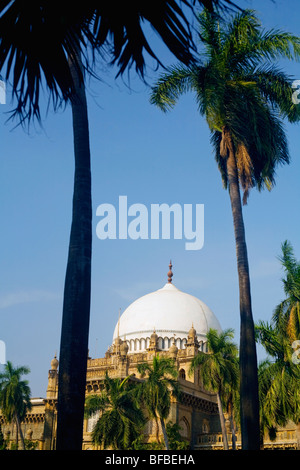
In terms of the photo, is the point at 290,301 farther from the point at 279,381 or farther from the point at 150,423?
→ the point at 150,423

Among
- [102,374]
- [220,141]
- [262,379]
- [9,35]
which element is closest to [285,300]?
[262,379]

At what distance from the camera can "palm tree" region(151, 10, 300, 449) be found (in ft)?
59.5

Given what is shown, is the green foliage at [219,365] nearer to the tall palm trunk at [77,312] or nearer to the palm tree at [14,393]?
the palm tree at [14,393]

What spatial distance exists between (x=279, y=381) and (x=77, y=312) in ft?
62.1

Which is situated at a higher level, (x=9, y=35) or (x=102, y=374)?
(x=102, y=374)

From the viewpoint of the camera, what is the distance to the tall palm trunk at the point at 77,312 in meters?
8.73

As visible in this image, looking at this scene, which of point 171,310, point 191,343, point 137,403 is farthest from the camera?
point 171,310

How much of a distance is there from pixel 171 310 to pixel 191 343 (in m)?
14.3

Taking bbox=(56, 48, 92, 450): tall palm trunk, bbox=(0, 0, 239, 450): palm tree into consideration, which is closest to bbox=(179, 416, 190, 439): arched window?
bbox=(56, 48, 92, 450): tall palm trunk

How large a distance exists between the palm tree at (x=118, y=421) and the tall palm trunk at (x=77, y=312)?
25.1m

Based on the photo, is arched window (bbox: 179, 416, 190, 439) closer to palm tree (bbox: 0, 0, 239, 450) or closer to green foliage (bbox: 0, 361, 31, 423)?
green foliage (bbox: 0, 361, 31, 423)

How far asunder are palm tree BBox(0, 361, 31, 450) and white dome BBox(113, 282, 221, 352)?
69.9 feet

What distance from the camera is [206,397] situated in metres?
Answer: 57.2

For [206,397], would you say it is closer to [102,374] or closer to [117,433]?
[102,374]
